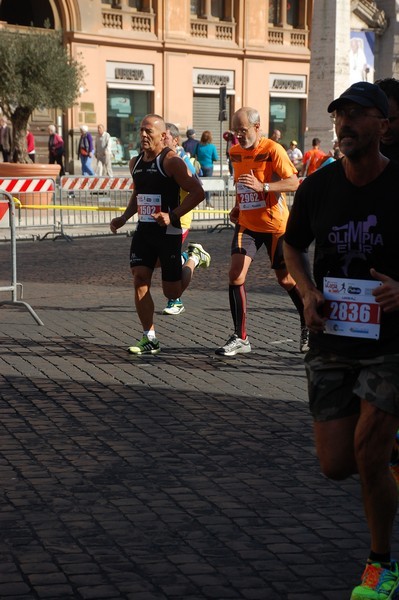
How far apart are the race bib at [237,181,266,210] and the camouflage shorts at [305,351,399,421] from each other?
193 inches

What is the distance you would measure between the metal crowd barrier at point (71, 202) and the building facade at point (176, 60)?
14.5 metres

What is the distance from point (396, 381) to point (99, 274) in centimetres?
1147

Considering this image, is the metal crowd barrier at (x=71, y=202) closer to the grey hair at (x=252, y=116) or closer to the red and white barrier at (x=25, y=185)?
the red and white barrier at (x=25, y=185)

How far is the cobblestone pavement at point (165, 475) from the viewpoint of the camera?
174 inches

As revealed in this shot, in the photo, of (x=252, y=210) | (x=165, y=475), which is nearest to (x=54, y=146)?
(x=252, y=210)

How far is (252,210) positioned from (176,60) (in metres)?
35.9

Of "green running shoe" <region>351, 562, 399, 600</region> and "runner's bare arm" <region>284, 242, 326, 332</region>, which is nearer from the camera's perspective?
"green running shoe" <region>351, 562, 399, 600</region>

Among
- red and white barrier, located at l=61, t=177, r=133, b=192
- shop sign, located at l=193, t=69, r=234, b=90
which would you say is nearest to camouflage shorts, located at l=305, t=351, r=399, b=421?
red and white barrier, located at l=61, t=177, r=133, b=192

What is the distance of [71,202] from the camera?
22.0m

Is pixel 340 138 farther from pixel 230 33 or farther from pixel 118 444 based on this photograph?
pixel 230 33

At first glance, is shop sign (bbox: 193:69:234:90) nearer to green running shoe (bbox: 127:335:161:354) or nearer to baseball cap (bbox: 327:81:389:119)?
green running shoe (bbox: 127:335:161:354)

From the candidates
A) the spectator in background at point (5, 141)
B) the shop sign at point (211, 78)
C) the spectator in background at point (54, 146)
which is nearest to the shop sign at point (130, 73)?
the shop sign at point (211, 78)

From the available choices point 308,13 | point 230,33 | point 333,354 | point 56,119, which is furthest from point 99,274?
point 308,13

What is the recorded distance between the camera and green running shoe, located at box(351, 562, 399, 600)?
4.06m
